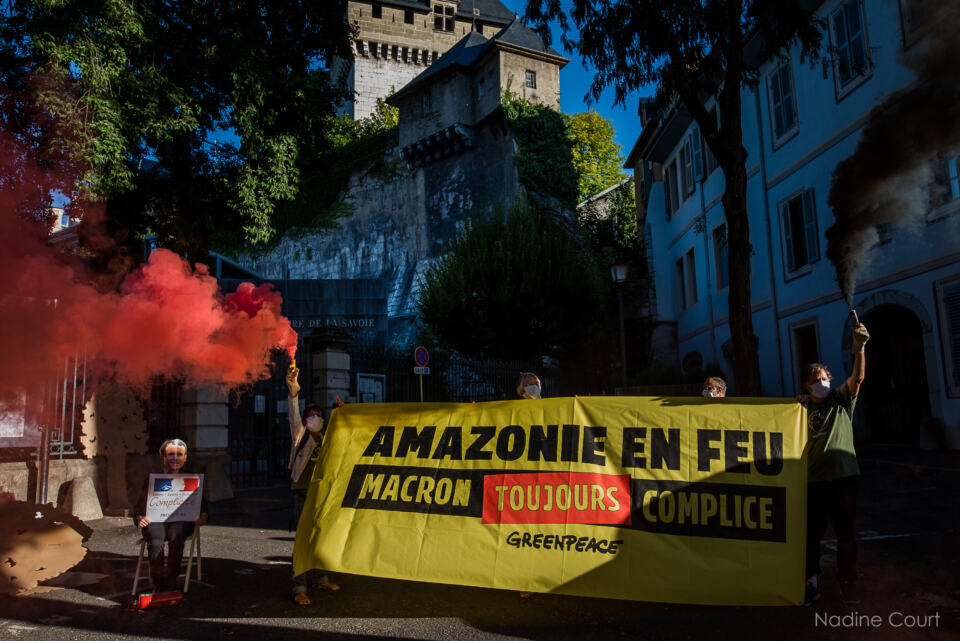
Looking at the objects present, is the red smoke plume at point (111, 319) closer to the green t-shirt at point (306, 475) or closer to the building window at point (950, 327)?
the green t-shirt at point (306, 475)

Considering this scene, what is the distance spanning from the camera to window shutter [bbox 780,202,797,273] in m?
16.7

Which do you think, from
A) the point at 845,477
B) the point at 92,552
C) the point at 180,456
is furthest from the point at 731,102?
the point at 92,552

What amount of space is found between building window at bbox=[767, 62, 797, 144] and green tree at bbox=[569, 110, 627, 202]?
2634 cm

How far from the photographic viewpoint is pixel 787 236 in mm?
16797

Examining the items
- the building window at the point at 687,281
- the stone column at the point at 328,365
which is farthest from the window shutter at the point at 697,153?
the stone column at the point at 328,365

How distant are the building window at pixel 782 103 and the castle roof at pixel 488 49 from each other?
21.1 meters

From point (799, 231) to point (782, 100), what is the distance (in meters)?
3.36

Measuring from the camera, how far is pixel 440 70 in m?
39.5

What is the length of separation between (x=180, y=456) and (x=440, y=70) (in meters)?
37.3

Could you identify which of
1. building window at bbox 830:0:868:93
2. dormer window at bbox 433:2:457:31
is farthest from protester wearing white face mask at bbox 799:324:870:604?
dormer window at bbox 433:2:457:31

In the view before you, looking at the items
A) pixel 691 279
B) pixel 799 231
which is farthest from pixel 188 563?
pixel 691 279

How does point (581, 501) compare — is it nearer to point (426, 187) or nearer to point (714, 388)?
point (714, 388)

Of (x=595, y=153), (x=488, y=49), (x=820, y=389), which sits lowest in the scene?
(x=820, y=389)

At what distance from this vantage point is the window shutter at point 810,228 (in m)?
15.3
